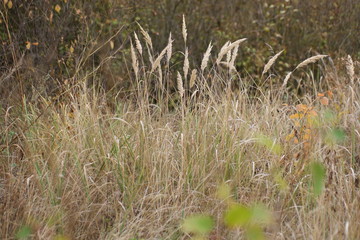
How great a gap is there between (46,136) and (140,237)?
4.60 ft

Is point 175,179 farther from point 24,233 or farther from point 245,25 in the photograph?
point 245,25

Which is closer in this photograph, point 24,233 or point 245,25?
point 24,233

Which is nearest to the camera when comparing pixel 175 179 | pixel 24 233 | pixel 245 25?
pixel 24 233

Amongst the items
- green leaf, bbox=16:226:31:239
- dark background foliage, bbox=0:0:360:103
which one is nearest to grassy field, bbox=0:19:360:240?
green leaf, bbox=16:226:31:239

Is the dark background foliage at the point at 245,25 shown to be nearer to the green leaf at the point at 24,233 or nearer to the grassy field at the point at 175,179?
the grassy field at the point at 175,179

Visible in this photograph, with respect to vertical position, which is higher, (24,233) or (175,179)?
(24,233)

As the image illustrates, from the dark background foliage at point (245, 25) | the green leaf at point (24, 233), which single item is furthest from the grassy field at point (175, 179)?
the dark background foliage at point (245, 25)

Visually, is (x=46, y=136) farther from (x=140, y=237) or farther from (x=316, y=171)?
(x=316, y=171)

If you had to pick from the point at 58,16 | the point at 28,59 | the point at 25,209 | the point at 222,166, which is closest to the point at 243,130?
the point at 222,166

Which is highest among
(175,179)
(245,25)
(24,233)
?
(24,233)

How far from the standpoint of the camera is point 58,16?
6.16m

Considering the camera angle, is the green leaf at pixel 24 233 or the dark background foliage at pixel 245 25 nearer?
the green leaf at pixel 24 233

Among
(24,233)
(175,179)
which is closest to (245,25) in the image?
(175,179)

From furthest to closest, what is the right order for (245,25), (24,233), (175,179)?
(245,25)
(175,179)
(24,233)
